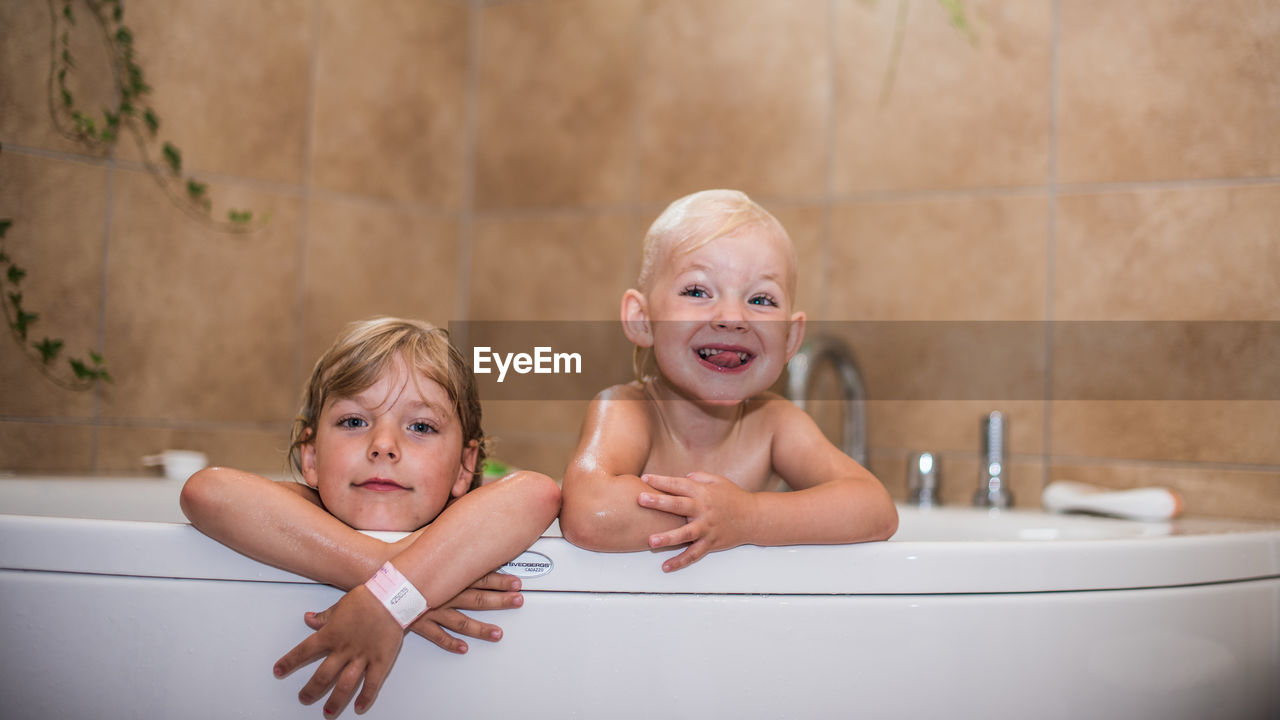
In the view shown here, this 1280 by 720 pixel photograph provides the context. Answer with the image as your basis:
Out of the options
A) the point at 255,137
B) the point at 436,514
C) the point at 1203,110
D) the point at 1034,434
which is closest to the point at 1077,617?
the point at 436,514

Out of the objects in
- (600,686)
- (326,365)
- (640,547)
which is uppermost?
(326,365)

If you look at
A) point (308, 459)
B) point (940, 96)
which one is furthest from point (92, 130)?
point (940, 96)

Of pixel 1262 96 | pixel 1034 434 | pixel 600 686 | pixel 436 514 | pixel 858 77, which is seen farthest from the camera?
pixel 858 77

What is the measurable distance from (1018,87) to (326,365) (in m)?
1.13

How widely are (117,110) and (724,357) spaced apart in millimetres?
1103

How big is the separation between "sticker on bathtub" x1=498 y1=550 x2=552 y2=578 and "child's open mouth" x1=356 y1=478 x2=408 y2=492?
0.16 meters

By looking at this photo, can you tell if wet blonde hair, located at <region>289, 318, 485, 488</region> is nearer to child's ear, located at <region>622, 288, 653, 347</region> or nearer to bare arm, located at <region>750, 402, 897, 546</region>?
child's ear, located at <region>622, 288, 653, 347</region>

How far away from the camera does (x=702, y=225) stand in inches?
41.9

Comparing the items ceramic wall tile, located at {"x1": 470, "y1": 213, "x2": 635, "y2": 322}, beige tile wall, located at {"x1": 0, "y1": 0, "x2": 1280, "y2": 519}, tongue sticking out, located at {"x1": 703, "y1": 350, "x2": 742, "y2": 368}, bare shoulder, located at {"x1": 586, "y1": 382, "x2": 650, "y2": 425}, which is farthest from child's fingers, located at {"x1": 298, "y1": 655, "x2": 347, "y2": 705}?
ceramic wall tile, located at {"x1": 470, "y1": 213, "x2": 635, "y2": 322}

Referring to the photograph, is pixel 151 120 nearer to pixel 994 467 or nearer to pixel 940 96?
pixel 940 96

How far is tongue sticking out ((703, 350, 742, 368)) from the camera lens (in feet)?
3.39

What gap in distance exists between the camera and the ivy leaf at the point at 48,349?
58.7 inches

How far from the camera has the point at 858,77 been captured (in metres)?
1.69

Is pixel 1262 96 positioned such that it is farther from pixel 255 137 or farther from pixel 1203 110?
pixel 255 137
